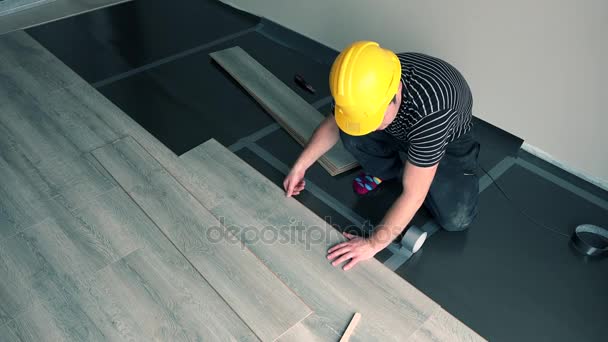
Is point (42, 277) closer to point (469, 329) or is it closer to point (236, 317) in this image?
point (236, 317)

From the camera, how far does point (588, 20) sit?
8.60 feet

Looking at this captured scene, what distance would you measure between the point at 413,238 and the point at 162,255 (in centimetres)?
132

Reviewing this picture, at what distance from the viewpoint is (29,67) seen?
146 inches

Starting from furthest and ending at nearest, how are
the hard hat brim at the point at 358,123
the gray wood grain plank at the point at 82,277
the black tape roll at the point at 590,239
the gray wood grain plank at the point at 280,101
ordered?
the gray wood grain plank at the point at 280,101 → the black tape roll at the point at 590,239 → the gray wood grain plank at the point at 82,277 → the hard hat brim at the point at 358,123

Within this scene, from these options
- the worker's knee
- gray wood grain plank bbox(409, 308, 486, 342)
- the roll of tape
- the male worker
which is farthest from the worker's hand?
the worker's knee

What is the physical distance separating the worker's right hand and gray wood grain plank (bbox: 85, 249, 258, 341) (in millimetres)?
729

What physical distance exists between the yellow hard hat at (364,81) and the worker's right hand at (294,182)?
776 mm

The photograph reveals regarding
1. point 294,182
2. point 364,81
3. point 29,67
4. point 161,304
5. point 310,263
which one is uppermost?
point 364,81

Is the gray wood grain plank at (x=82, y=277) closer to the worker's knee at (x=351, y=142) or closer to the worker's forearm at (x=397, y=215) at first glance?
the worker's forearm at (x=397, y=215)

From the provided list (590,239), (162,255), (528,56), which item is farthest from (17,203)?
(590,239)

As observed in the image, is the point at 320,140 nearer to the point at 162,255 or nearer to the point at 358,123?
the point at 358,123

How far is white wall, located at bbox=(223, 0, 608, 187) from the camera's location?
8.93ft

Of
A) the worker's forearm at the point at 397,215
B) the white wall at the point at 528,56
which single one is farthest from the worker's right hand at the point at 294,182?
the white wall at the point at 528,56

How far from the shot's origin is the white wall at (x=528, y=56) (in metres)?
2.72
